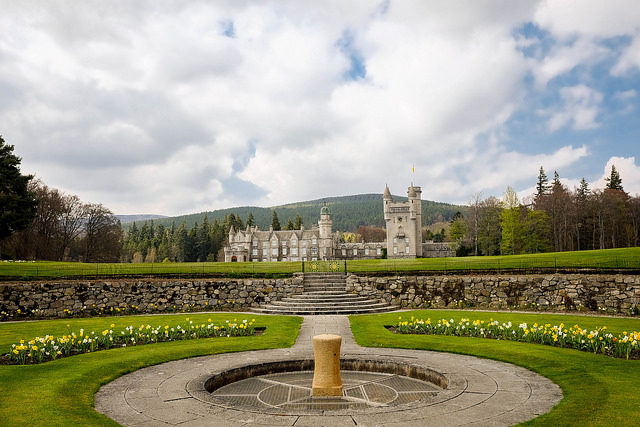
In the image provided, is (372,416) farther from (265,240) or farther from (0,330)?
(265,240)

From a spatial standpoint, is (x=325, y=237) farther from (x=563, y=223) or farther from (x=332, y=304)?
(x=332, y=304)

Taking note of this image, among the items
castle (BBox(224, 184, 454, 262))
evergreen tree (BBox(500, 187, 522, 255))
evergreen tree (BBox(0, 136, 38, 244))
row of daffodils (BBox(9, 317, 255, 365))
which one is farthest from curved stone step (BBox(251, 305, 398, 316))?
castle (BBox(224, 184, 454, 262))

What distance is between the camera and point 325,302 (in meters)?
Answer: 24.5

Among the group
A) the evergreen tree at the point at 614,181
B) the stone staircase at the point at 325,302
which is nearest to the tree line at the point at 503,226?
the evergreen tree at the point at 614,181

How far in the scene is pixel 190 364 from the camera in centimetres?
1167

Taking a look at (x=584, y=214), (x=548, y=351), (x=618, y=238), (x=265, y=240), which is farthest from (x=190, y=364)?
(x=265, y=240)

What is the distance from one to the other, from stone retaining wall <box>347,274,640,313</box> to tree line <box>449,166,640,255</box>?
42167mm

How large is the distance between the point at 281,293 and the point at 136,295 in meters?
8.43

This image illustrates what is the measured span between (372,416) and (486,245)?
71.2 metres

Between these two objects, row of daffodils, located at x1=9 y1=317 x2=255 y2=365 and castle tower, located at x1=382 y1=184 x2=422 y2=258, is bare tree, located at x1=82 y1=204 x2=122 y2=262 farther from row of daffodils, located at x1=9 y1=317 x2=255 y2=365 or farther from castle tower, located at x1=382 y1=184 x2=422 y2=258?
row of daffodils, located at x1=9 y1=317 x2=255 y2=365

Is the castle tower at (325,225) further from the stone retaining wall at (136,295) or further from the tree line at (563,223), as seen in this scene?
the stone retaining wall at (136,295)

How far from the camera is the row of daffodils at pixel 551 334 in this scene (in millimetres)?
11383

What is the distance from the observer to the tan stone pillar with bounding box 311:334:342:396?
30.3 ft

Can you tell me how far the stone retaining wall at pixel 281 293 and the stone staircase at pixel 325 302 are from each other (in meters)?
0.79
